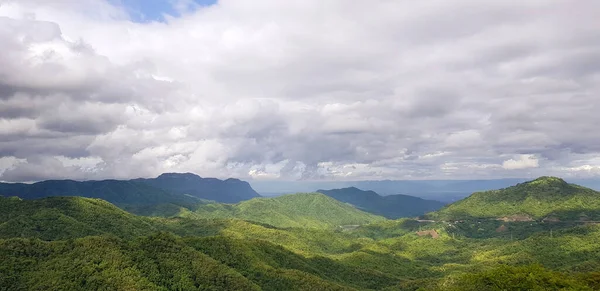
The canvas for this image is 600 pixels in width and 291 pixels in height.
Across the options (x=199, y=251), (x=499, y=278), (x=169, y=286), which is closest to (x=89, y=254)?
(x=169, y=286)

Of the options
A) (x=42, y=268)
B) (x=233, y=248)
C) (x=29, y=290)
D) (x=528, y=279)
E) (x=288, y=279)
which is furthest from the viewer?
(x=233, y=248)

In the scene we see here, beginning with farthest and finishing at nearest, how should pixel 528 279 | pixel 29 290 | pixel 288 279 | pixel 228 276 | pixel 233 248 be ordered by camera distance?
pixel 233 248 < pixel 288 279 < pixel 228 276 < pixel 29 290 < pixel 528 279

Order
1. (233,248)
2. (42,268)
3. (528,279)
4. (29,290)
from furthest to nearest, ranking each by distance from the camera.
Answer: (233,248), (42,268), (29,290), (528,279)

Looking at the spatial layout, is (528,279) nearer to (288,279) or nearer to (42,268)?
(288,279)

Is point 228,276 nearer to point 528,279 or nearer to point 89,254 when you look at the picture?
point 89,254

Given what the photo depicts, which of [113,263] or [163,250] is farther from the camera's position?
[163,250]

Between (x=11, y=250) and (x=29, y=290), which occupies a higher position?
(x=11, y=250)

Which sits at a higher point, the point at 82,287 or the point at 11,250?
the point at 11,250

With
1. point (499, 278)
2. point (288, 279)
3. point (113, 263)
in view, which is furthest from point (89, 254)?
point (499, 278)

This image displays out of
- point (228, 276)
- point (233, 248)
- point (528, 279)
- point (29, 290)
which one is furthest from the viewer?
point (233, 248)
